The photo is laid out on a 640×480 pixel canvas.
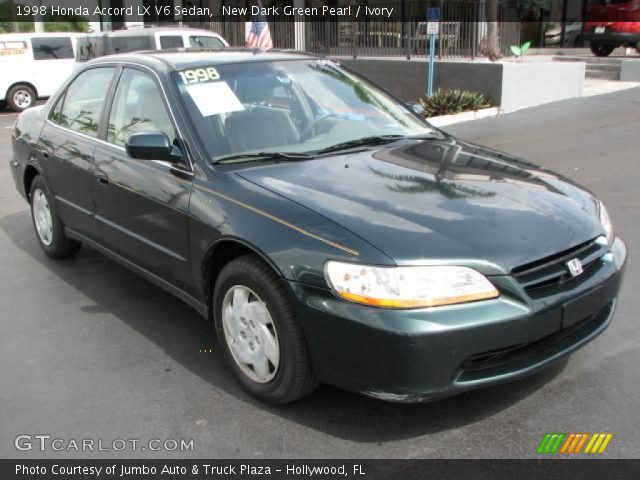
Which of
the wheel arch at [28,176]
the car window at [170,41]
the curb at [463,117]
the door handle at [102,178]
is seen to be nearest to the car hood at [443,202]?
the door handle at [102,178]

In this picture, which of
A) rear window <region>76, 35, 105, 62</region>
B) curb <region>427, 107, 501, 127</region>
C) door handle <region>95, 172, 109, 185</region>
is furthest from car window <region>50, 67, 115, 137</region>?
rear window <region>76, 35, 105, 62</region>

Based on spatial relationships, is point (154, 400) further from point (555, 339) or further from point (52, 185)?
point (52, 185)

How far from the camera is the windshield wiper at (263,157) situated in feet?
11.7

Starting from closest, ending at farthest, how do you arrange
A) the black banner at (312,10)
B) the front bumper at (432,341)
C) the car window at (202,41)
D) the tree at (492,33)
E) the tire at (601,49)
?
the front bumper at (432,341) → the car window at (202,41) → the tree at (492,33) → the black banner at (312,10) → the tire at (601,49)

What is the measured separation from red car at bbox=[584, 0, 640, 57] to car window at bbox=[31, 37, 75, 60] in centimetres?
1394

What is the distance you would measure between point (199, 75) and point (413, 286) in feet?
6.62

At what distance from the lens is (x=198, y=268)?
3.49m

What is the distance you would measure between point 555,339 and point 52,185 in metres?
3.82

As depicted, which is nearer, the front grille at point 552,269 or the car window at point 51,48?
the front grille at point 552,269

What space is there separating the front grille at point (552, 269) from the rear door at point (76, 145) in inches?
114

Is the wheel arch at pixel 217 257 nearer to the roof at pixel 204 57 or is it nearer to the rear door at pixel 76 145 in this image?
the roof at pixel 204 57

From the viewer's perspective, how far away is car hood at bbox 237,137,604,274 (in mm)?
2779
